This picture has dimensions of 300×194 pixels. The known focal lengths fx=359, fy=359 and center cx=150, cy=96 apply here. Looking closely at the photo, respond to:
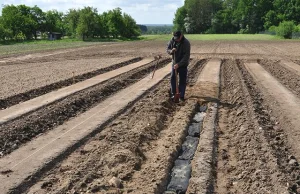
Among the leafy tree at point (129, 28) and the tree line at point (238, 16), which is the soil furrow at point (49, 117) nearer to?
the leafy tree at point (129, 28)

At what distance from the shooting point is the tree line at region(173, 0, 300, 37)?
98.6 meters

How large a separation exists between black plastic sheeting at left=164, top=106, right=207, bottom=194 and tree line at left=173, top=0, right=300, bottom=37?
94.3 m

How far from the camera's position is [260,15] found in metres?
107

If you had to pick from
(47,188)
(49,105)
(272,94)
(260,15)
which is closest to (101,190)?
(47,188)

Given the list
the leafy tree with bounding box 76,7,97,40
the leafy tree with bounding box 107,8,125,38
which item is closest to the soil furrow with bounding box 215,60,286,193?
the leafy tree with bounding box 76,7,97,40

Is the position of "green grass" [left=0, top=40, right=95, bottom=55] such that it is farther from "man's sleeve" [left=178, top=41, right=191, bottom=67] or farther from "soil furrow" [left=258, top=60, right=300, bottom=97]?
"man's sleeve" [left=178, top=41, right=191, bottom=67]

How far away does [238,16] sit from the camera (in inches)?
4240

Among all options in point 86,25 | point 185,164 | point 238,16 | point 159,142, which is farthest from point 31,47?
point 238,16

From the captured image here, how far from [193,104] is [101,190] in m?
5.68

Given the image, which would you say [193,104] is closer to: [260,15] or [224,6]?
[260,15]

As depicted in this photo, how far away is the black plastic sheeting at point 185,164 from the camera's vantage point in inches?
211

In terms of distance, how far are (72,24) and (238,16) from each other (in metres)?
53.1

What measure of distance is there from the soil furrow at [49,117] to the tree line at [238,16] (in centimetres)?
9187

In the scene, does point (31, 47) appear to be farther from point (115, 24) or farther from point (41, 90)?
point (115, 24)
